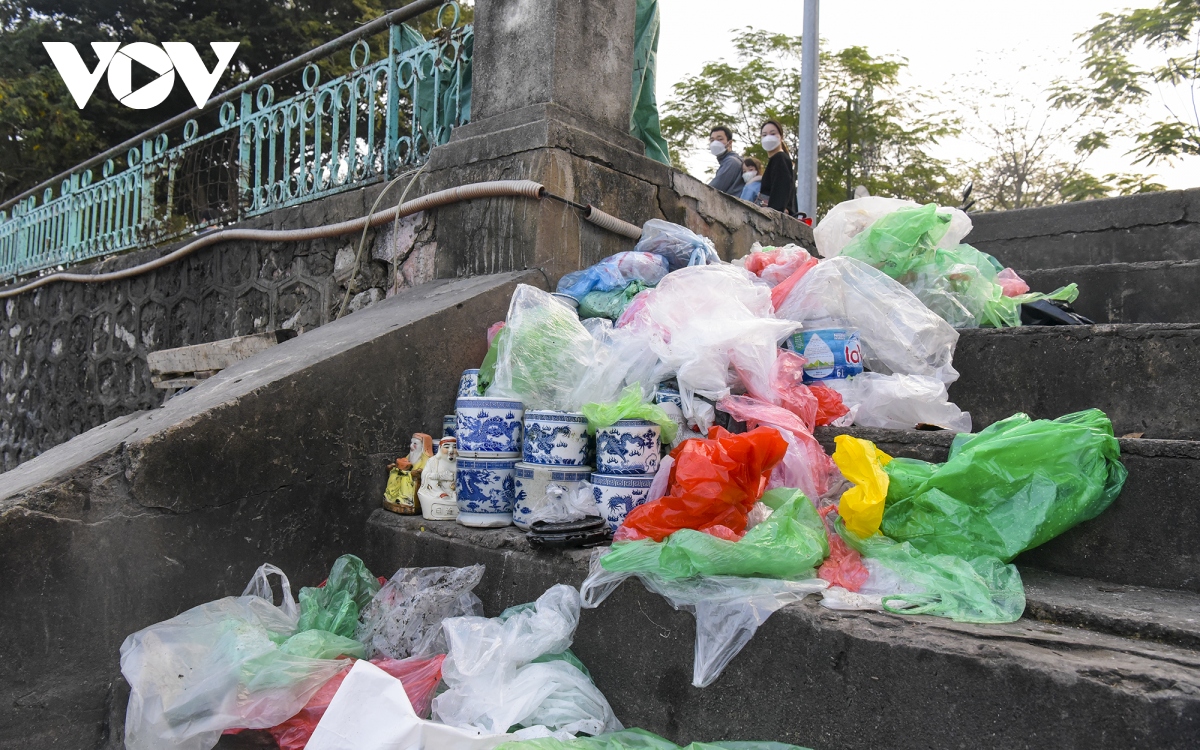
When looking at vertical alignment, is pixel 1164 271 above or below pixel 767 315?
above

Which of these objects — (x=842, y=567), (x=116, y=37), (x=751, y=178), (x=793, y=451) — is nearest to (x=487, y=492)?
(x=793, y=451)

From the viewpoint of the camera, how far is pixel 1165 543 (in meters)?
1.61

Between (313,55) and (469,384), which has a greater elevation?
(313,55)

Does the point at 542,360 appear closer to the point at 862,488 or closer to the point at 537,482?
the point at 537,482

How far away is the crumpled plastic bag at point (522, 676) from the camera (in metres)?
1.58

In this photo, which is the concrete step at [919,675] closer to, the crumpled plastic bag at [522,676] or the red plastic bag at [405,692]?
the crumpled plastic bag at [522,676]

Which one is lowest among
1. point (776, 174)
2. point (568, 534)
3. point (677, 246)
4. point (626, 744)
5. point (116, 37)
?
point (626, 744)

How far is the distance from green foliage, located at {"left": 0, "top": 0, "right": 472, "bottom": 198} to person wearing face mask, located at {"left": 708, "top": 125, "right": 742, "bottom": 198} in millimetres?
6868

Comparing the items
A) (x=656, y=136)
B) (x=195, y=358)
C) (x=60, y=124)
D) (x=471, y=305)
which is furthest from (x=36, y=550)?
(x=60, y=124)

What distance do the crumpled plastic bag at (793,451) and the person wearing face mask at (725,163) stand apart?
4.96m

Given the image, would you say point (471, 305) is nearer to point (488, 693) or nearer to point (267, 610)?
Result: point (267, 610)

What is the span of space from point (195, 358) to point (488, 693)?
2.63m

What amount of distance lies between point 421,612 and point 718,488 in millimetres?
813

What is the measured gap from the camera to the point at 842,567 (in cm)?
169
